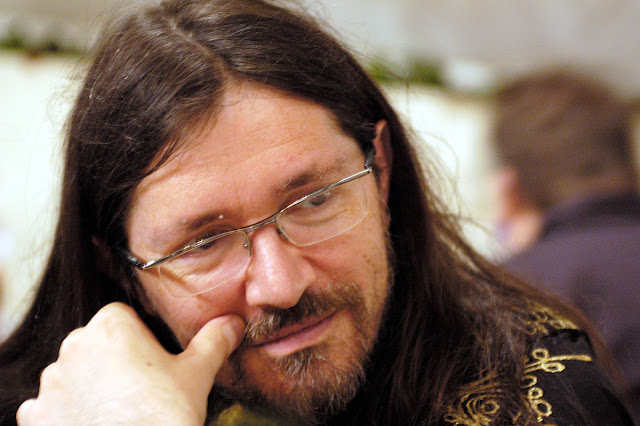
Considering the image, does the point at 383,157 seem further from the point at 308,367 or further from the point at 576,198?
the point at 576,198

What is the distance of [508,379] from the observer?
4.81 ft

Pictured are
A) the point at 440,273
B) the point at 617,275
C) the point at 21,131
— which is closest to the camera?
the point at 440,273

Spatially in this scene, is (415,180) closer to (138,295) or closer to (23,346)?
(138,295)

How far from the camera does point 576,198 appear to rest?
9.91 feet

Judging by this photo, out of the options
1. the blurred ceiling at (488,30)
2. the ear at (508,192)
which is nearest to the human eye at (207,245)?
the ear at (508,192)

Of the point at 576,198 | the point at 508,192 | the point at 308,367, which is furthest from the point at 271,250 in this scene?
the point at 508,192

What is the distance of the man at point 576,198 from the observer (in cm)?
254

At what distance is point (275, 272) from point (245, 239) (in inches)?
4.1

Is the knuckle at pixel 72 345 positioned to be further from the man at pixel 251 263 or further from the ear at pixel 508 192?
the ear at pixel 508 192

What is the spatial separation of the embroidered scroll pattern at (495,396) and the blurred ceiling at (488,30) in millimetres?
2849

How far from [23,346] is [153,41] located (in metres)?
0.93

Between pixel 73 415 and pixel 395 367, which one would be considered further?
pixel 395 367

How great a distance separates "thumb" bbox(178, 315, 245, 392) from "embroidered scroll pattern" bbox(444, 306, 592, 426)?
488mm

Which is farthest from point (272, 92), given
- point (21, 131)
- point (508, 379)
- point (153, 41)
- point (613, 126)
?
point (21, 131)
